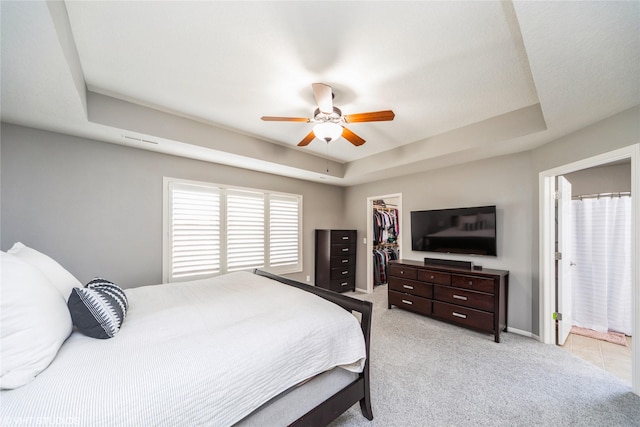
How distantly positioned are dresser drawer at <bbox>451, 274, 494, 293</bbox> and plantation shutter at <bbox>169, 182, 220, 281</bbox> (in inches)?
133

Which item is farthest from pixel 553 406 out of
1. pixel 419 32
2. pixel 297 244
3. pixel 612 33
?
pixel 297 244

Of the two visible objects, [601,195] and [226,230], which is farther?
[226,230]

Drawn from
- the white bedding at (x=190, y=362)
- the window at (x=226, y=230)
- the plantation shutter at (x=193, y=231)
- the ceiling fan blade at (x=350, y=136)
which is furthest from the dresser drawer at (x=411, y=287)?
the plantation shutter at (x=193, y=231)

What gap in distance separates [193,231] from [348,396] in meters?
2.87

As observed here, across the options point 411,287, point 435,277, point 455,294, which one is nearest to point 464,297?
point 455,294

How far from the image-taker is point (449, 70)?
1911 millimetres

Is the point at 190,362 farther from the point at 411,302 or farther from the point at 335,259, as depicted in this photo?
the point at 335,259

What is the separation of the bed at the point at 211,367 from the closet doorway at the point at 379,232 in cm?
304

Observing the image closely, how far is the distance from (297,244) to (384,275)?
2.45 meters

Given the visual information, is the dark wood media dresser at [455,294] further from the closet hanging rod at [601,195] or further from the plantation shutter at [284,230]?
the plantation shutter at [284,230]

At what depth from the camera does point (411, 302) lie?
3.62 metres

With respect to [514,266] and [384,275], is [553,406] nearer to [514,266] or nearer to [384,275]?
[514,266]

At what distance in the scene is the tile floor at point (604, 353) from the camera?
2248 millimetres

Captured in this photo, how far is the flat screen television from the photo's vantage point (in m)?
3.24
